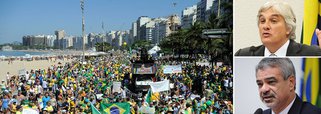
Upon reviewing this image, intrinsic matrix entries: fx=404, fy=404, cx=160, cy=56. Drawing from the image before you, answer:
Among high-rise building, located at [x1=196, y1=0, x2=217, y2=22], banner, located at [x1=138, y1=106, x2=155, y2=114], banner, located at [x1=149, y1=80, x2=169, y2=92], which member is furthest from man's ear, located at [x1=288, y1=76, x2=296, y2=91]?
high-rise building, located at [x1=196, y1=0, x2=217, y2=22]

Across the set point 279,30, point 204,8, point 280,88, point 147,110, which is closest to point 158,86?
point 147,110

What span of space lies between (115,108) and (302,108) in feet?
25.1

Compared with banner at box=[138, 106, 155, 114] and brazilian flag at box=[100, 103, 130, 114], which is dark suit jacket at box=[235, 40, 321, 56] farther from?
banner at box=[138, 106, 155, 114]

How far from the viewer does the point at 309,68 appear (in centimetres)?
229

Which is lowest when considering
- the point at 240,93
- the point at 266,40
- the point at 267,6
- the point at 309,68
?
the point at 240,93

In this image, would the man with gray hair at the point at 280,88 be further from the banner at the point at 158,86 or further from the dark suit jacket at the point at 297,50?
the banner at the point at 158,86

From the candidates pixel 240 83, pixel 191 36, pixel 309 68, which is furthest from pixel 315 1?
pixel 191 36

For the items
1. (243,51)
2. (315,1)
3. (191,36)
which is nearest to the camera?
(315,1)

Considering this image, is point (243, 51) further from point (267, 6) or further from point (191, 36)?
point (191, 36)

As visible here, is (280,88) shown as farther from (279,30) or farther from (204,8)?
(204,8)

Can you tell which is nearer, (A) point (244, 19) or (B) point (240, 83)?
(B) point (240, 83)

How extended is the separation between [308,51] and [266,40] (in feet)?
0.86

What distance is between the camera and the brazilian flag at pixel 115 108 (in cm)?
955

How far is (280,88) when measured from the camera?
2.33 metres
